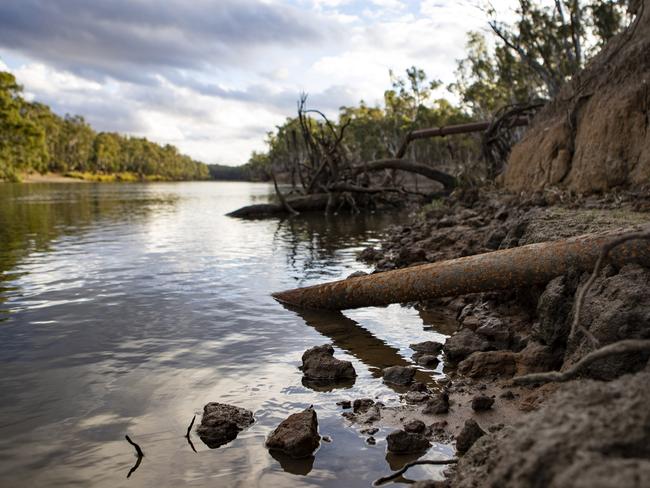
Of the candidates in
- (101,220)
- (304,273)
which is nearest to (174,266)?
(304,273)

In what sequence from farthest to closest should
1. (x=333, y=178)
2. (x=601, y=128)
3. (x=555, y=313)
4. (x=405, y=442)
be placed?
(x=333, y=178)
(x=601, y=128)
(x=555, y=313)
(x=405, y=442)

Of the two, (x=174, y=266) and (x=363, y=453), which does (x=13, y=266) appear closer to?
(x=174, y=266)

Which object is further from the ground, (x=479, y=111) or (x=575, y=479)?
(x=479, y=111)

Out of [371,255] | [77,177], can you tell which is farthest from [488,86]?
[77,177]

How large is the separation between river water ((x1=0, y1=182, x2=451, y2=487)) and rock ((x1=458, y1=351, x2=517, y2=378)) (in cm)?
37

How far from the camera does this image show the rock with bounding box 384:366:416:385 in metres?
4.82

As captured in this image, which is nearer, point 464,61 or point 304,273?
point 304,273

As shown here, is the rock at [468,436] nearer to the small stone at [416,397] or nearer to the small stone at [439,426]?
the small stone at [439,426]

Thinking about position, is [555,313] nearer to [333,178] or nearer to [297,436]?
[297,436]

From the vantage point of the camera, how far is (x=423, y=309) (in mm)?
7637

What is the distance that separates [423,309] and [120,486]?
511 cm

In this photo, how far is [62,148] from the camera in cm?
11556

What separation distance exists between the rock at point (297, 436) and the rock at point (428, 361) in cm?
180

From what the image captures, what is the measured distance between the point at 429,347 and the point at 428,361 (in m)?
0.36
